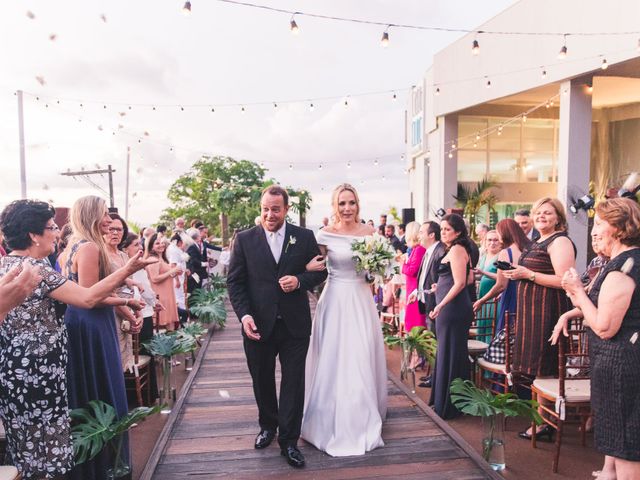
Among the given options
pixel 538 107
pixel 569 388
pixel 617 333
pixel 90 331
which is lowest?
pixel 569 388

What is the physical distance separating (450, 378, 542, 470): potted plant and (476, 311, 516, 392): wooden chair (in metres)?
0.60

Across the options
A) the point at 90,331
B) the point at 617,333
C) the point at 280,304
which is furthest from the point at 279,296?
the point at 617,333

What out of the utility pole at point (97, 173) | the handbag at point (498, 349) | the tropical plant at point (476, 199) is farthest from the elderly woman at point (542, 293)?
the utility pole at point (97, 173)

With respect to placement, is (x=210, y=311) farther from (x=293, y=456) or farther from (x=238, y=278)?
(x=293, y=456)

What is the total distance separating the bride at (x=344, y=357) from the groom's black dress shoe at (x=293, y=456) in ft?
0.81

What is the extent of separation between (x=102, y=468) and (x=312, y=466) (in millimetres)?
1318

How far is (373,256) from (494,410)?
1.33 meters

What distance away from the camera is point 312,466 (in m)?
3.13

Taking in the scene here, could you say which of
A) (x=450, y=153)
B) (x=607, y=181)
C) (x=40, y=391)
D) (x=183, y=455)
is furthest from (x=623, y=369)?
(x=607, y=181)

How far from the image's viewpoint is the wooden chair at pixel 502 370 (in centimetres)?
399

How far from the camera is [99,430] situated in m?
2.71

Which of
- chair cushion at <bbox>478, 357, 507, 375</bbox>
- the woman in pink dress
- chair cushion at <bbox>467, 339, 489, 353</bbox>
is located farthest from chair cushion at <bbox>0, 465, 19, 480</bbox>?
the woman in pink dress

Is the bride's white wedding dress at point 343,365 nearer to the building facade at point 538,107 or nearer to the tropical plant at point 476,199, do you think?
the building facade at point 538,107

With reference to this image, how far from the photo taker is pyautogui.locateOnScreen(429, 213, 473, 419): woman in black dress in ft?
13.8
